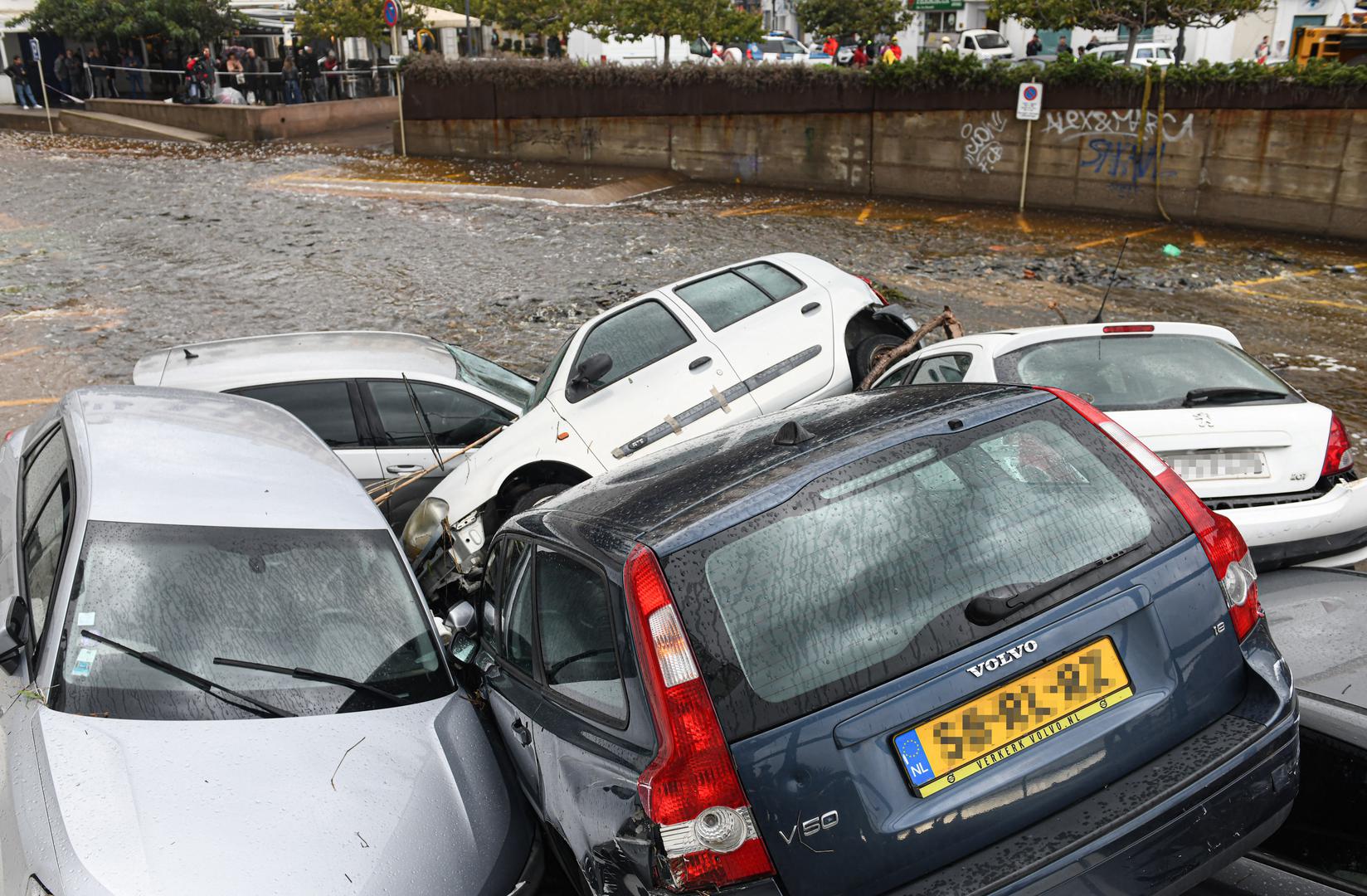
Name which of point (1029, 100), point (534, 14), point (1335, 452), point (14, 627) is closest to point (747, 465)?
point (14, 627)

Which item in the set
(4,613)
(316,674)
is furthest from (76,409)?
(316,674)

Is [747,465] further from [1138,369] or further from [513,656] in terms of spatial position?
[1138,369]

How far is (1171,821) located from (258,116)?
30191 millimetres

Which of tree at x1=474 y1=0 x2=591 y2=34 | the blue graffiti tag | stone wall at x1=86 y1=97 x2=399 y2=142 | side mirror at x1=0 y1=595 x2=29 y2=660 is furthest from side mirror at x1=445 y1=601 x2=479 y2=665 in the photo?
tree at x1=474 y1=0 x2=591 y2=34

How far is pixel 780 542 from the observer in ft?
8.84

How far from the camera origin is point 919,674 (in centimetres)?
257

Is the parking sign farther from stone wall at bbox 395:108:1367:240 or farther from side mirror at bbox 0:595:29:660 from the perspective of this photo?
side mirror at bbox 0:595:29:660

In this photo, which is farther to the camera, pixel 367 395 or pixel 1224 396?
pixel 367 395

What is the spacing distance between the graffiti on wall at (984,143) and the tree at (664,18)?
33.2 feet

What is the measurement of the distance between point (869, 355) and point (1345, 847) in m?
4.62

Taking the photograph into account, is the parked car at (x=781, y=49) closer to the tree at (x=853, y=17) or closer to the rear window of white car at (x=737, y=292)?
the tree at (x=853, y=17)

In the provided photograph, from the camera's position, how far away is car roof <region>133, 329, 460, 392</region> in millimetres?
7355

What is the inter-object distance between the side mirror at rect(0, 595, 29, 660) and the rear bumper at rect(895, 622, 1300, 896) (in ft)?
9.25

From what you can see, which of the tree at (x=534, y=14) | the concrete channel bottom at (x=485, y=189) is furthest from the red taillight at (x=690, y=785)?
the tree at (x=534, y=14)
